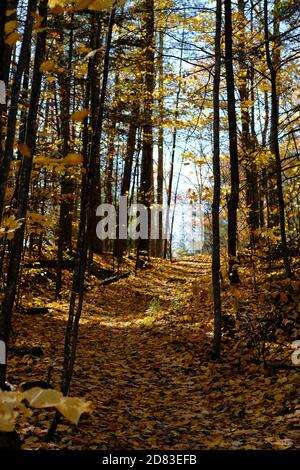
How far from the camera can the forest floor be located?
169 inches

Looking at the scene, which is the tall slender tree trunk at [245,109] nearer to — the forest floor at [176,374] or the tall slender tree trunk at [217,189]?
the tall slender tree trunk at [217,189]

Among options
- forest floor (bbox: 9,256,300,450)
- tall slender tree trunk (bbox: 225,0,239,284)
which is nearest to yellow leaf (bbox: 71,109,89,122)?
forest floor (bbox: 9,256,300,450)

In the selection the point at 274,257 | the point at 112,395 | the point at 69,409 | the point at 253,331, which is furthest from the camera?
the point at 274,257

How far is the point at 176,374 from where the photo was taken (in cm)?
655

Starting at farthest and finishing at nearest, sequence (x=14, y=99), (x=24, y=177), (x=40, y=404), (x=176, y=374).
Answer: (x=176, y=374) < (x=24, y=177) < (x=14, y=99) < (x=40, y=404)

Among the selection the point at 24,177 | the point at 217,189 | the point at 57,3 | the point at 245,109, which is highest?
the point at 245,109

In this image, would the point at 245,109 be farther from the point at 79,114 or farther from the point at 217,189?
the point at 79,114

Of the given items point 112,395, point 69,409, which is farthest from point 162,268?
point 69,409

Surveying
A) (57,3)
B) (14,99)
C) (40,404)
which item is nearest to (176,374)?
(14,99)

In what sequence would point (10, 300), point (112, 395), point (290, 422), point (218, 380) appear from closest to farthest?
point (10, 300)
point (290, 422)
point (112, 395)
point (218, 380)

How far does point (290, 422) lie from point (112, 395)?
7.30ft
